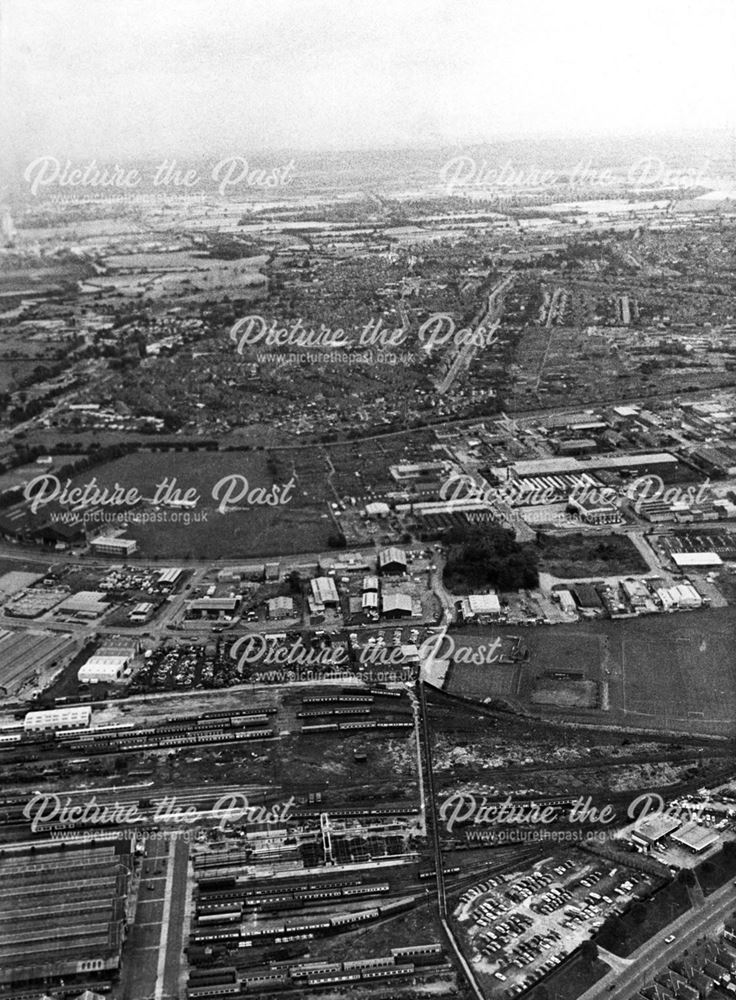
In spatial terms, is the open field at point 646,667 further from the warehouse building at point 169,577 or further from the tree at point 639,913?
the warehouse building at point 169,577

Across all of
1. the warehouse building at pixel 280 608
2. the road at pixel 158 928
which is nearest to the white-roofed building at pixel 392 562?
the warehouse building at pixel 280 608

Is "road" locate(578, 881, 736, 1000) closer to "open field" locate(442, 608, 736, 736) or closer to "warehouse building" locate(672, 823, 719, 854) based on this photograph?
"warehouse building" locate(672, 823, 719, 854)

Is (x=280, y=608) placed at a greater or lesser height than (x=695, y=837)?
greater

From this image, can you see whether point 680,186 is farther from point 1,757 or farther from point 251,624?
point 1,757

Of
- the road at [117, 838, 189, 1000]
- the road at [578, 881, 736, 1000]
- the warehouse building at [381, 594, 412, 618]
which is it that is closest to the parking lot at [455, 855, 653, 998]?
the road at [578, 881, 736, 1000]

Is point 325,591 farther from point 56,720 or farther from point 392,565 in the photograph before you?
point 56,720

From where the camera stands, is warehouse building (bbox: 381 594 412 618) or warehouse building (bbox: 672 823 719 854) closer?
warehouse building (bbox: 672 823 719 854)

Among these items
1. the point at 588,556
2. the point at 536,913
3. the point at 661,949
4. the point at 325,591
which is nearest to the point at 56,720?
the point at 325,591

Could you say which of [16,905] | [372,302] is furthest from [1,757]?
[372,302]
